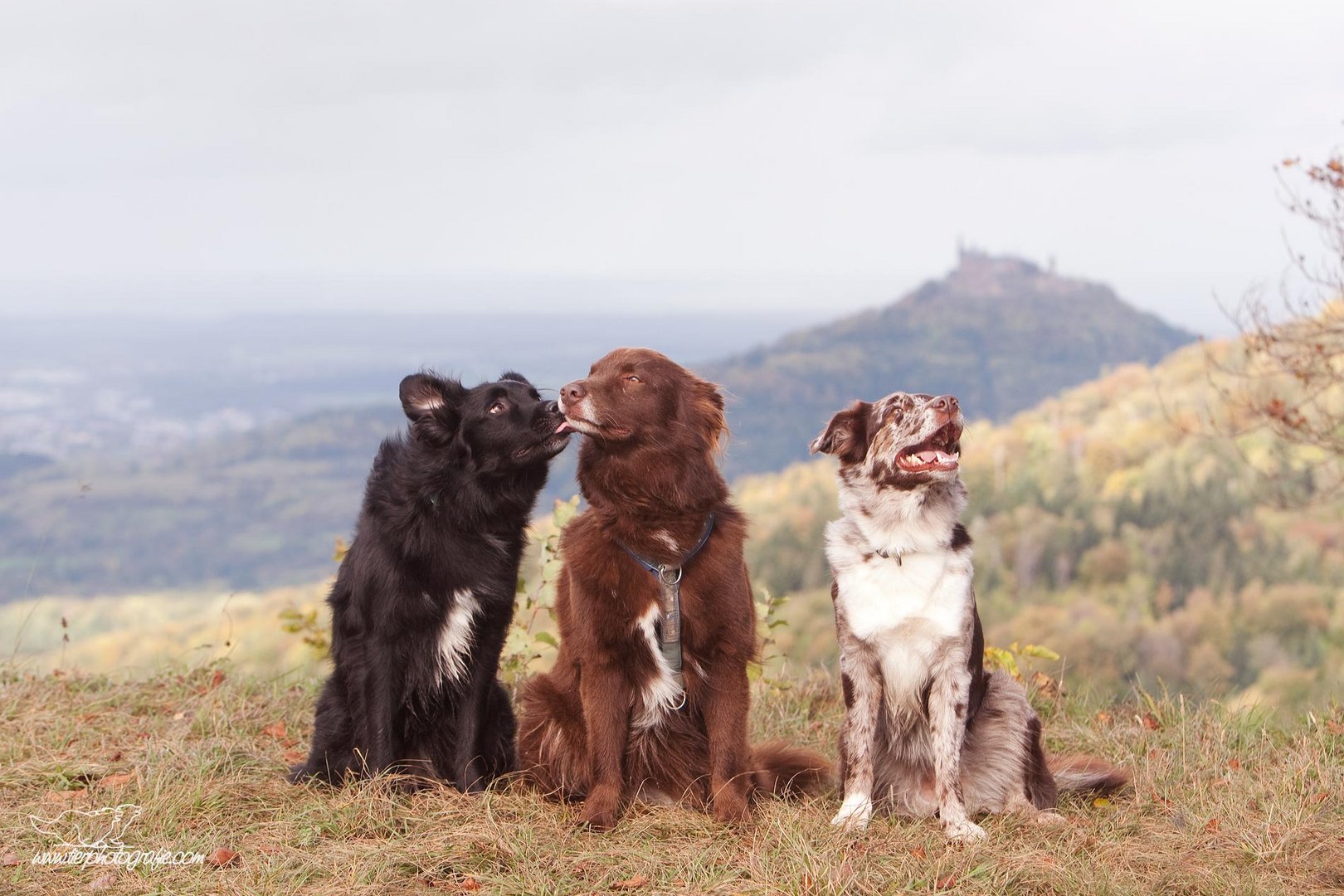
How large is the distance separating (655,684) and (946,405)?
64.9 inches

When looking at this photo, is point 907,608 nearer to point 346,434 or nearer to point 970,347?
point 970,347

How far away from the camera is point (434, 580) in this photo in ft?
16.7

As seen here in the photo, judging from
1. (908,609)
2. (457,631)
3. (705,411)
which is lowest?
(457,631)

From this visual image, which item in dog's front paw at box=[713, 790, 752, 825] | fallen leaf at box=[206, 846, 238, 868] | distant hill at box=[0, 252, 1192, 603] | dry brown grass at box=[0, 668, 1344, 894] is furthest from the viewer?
distant hill at box=[0, 252, 1192, 603]

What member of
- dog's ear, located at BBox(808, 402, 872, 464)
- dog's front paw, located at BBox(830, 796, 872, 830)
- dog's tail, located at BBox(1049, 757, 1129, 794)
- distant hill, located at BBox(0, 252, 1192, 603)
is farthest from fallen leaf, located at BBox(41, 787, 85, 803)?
distant hill, located at BBox(0, 252, 1192, 603)

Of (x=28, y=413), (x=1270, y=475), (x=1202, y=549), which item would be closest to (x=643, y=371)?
(x=1270, y=475)

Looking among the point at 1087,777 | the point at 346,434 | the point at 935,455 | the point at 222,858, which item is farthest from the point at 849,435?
the point at 346,434

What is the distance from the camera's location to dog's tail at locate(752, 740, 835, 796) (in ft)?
17.1

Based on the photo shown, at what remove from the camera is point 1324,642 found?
43.3 metres

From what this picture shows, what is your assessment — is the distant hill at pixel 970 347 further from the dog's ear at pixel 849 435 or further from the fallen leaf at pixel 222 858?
the fallen leaf at pixel 222 858

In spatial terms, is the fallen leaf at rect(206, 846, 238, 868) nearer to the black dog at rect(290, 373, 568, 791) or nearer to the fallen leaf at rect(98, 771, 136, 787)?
the black dog at rect(290, 373, 568, 791)

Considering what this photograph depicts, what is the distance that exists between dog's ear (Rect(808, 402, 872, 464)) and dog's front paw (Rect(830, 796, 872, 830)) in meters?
1.40

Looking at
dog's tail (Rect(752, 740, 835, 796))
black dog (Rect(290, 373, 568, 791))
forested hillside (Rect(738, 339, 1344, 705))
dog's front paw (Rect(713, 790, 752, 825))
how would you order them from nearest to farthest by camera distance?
1. dog's front paw (Rect(713, 790, 752, 825))
2. black dog (Rect(290, 373, 568, 791))
3. dog's tail (Rect(752, 740, 835, 796))
4. forested hillside (Rect(738, 339, 1344, 705))

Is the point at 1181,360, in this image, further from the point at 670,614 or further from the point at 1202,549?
the point at 670,614
